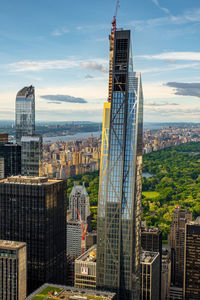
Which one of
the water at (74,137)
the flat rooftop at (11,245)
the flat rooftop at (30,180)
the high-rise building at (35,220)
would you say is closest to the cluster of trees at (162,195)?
the water at (74,137)

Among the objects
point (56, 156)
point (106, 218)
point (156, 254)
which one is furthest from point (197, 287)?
point (56, 156)

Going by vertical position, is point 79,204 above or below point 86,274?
below

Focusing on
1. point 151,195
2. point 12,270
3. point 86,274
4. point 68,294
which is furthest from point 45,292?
point 151,195

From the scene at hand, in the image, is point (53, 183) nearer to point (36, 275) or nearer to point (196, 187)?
point (36, 275)

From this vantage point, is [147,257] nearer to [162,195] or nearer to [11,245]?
[11,245]

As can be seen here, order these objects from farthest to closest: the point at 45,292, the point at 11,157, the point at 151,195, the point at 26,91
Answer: the point at 151,195
the point at 26,91
the point at 11,157
the point at 45,292

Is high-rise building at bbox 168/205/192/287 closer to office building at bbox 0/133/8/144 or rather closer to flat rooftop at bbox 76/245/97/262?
flat rooftop at bbox 76/245/97/262
